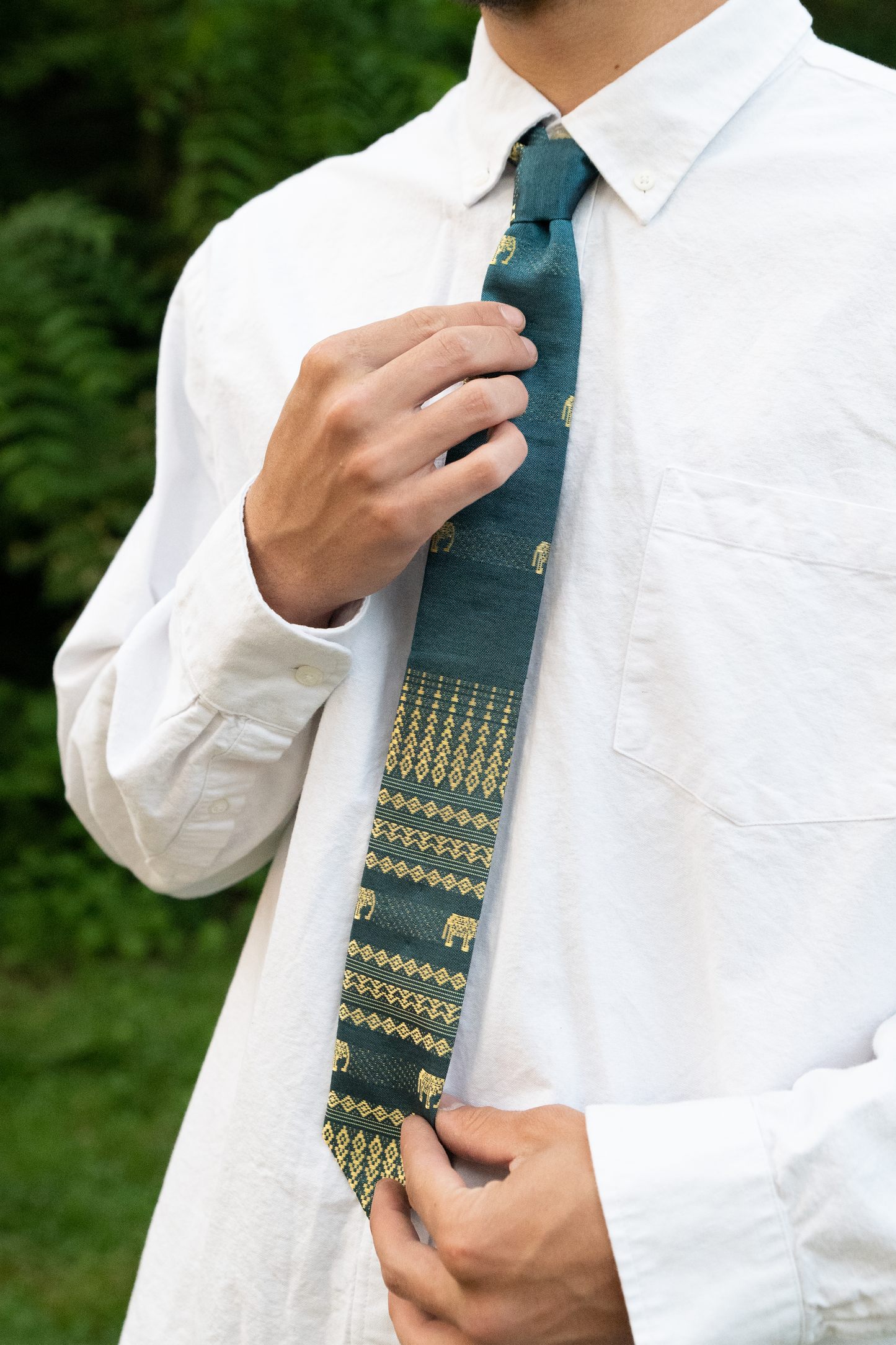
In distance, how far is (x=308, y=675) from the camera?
892mm

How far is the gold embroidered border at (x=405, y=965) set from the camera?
0.83m

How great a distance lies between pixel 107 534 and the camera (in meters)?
3.23

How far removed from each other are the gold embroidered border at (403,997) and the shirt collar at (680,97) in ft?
1.96

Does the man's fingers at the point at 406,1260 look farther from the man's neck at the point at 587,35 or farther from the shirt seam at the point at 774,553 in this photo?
the man's neck at the point at 587,35

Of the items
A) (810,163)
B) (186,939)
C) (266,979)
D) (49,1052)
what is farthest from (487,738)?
(186,939)

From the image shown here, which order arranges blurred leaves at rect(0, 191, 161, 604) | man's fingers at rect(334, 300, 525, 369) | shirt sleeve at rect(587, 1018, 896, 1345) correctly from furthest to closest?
blurred leaves at rect(0, 191, 161, 604), man's fingers at rect(334, 300, 525, 369), shirt sleeve at rect(587, 1018, 896, 1345)

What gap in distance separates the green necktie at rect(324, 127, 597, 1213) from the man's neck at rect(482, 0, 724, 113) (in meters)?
0.07

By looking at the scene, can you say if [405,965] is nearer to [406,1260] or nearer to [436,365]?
[406,1260]

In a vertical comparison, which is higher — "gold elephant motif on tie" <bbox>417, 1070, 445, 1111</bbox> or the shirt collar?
the shirt collar

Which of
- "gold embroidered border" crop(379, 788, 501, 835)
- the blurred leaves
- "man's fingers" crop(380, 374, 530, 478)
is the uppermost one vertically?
"man's fingers" crop(380, 374, 530, 478)

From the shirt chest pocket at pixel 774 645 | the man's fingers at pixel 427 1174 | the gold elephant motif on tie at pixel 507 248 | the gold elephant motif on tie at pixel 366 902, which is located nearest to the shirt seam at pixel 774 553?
the shirt chest pocket at pixel 774 645

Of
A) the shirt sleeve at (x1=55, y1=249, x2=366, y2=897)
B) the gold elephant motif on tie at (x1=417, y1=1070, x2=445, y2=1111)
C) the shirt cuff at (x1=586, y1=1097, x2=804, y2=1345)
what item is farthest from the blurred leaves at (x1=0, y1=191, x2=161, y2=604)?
the shirt cuff at (x1=586, y1=1097, x2=804, y2=1345)

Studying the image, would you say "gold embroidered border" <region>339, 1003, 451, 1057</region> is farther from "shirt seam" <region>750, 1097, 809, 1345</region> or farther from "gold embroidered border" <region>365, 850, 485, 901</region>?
"shirt seam" <region>750, 1097, 809, 1345</region>

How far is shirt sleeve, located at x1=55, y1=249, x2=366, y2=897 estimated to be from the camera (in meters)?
0.90
